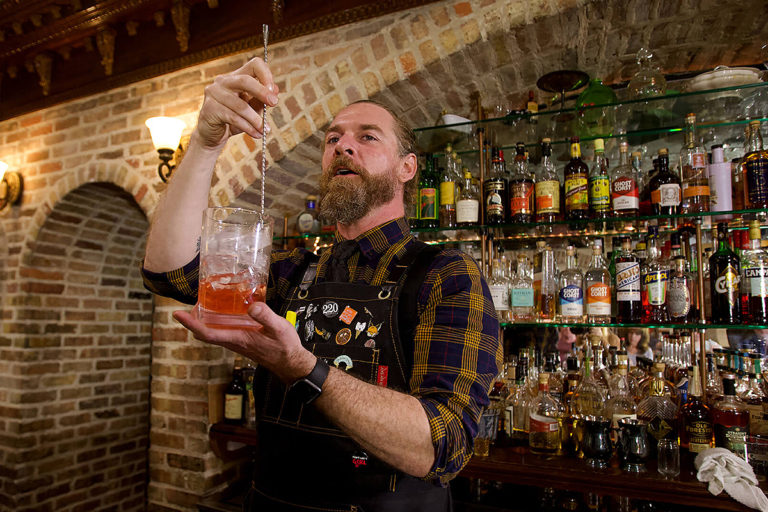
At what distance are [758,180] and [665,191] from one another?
1.03ft

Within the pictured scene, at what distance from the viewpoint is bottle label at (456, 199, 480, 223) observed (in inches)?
83.7

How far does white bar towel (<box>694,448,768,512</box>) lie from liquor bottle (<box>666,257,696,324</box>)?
0.49 meters

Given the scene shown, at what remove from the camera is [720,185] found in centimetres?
183

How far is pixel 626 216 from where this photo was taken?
190cm

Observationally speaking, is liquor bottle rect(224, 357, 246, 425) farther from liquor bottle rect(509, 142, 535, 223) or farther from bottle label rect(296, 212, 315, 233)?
liquor bottle rect(509, 142, 535, 223)

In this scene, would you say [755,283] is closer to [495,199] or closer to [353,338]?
[495,199]

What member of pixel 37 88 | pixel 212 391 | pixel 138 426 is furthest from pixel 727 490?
pixel 37 88

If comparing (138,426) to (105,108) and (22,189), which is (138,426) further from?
(105,108)

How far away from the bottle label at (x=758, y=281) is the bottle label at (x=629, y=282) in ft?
1.25

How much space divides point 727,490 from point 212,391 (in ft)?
7.14

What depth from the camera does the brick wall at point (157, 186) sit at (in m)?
2.10

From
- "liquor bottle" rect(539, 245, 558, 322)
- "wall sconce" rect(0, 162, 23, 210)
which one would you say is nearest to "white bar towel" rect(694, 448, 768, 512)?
"liquor bottle" rect(539, 245, 558, 322)

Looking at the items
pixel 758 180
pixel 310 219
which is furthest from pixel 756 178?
pixel 310 219

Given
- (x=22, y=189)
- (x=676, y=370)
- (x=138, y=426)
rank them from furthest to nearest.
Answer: (x=138, y=426)
(x=22, y=189)
(x=676, y=370)
